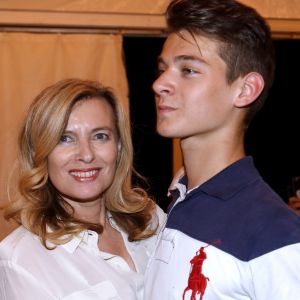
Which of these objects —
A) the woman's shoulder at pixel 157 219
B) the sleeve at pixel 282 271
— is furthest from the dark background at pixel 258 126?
the sleeve at pixel 282 271

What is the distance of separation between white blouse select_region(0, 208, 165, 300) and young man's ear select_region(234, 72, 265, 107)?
2.21 ft

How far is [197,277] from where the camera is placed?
4.30 feet

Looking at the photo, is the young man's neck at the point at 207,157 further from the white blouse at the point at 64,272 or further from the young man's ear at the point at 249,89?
the white blouse at the point at 64,272

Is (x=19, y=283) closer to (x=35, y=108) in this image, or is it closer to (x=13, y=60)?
(x=35, y=108)

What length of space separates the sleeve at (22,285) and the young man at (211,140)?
328 millimetres

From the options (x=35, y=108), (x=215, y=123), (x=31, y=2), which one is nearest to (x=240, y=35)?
(x=215, y=123)

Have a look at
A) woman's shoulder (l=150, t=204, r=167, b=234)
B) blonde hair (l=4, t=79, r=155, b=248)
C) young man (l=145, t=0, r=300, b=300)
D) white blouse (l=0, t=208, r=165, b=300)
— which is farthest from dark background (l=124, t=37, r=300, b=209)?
young man (l=145, t=0, r=300, b=300)

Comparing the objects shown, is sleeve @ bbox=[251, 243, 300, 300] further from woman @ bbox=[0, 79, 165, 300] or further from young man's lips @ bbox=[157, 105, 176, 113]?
woman @ bbox=[0, 79, 165, 300]

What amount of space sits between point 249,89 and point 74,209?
79 centimetres

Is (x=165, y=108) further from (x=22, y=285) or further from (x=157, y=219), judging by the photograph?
(x=157, y=219)

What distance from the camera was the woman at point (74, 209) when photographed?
5.37 feet

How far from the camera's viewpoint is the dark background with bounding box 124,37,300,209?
4031 millimetres

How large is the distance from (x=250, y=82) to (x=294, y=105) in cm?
293

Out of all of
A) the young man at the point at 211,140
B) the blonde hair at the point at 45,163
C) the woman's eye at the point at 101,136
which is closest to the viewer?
the young man at the point at 211,140
